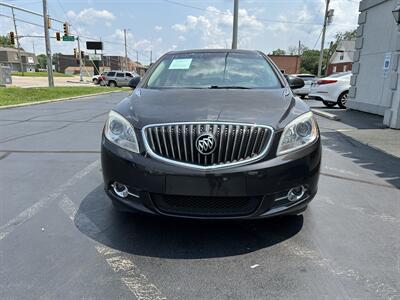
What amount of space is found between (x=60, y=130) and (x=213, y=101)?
6311mm

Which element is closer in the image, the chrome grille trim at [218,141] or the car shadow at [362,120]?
the chrome grille trim at [218,141]

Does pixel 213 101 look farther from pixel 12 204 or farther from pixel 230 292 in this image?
pixel 12 204

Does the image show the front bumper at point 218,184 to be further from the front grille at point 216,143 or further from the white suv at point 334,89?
the white suv at point 334,89

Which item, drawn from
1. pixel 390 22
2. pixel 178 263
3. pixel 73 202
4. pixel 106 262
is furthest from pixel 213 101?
pixel 390 22

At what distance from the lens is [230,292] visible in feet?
7.83

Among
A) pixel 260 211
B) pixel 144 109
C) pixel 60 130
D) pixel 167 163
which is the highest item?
pixel 144 109

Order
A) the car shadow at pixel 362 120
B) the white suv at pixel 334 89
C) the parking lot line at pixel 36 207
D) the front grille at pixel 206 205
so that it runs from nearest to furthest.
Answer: the front grille at pixel 206 205
the parking lot line at pixel 36 207
the car shadow at pixel 362 120
the white suv at pixel 334 89

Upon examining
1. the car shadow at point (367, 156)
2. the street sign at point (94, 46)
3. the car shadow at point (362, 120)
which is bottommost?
the car shadow at point (362, 120)

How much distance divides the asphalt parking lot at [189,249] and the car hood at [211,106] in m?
1.02

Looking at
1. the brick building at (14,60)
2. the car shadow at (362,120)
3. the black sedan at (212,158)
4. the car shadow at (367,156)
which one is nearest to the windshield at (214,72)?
the black sedan at (212,158)

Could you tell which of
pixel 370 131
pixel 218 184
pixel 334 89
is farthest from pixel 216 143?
pixel 334 89

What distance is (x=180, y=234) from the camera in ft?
10.4

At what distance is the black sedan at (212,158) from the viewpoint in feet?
8.83

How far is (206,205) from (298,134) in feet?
3.08
